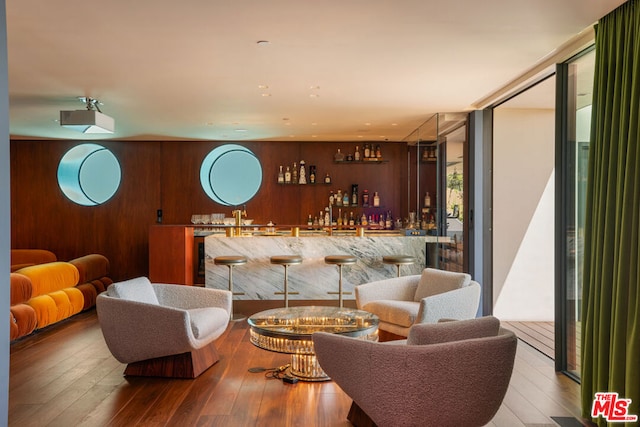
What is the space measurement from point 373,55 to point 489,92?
1955mm

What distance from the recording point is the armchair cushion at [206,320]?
14.7 ft

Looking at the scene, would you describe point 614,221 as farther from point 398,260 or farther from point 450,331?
point 398,260

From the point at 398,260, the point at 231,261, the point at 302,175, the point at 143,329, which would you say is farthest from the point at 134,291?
the point at 302,175

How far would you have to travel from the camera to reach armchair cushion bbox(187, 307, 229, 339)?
4.49 meters

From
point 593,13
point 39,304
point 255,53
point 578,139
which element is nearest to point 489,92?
point 578,139

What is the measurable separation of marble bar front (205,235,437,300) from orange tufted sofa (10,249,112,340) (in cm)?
165

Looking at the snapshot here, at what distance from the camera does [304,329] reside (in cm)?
430

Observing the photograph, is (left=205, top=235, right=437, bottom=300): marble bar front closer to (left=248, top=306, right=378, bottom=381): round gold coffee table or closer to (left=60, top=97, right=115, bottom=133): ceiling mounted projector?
(left=60, top=97, right=115, bottom=133): ceiling mounted projector

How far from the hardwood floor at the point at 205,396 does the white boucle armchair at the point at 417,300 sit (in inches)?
28.5

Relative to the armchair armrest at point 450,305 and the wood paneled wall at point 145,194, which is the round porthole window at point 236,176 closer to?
the wood paneled wall at point 145,194

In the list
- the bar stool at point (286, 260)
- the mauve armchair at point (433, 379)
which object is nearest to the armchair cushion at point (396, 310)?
the bar stool at point (286, 260)

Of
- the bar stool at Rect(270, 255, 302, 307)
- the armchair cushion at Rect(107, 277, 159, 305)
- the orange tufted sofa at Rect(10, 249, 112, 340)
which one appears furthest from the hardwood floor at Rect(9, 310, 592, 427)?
the bar stool at Rect(270, 255, 302, 307)

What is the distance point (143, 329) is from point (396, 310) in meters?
2.18
